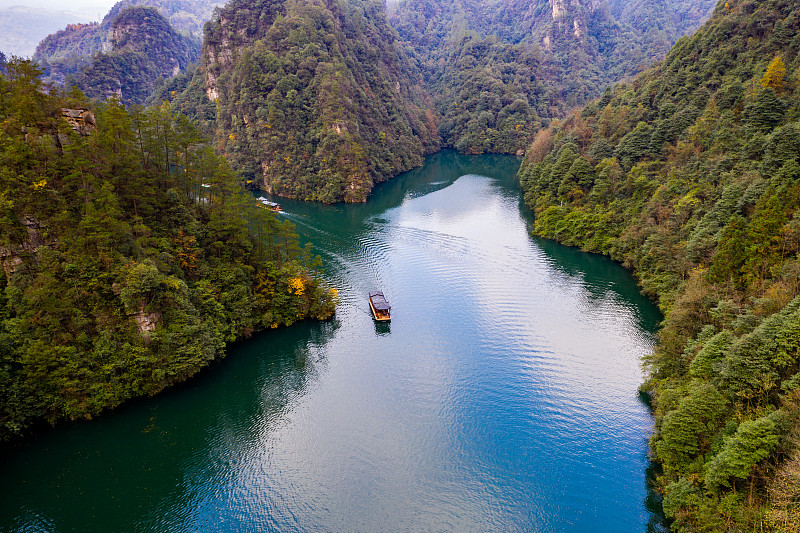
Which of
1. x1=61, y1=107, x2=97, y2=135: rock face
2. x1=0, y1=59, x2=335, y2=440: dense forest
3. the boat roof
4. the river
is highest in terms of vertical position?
x1=61, y1=107, x2=97, y2=135: rock face

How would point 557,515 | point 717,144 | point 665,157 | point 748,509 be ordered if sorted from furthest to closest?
point 665,157 → point 717,144 → point 557,515 → point 748,509

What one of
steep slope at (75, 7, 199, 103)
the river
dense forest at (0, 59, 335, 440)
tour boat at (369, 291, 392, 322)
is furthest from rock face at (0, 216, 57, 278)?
steep slope at (75, 7, 199, 103)

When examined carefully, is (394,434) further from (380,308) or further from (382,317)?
(380,308)

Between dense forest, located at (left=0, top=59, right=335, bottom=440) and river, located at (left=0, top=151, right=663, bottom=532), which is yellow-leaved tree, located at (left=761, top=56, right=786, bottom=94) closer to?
river, located at (left=0, top=151, right=663, bottom=532)

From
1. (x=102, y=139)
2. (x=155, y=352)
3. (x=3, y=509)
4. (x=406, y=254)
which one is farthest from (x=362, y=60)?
(x=3, y=509)

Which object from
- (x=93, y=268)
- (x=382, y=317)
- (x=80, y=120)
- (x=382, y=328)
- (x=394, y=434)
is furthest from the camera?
(x=382, y=317)

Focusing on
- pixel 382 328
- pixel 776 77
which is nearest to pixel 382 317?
pixel 382 328

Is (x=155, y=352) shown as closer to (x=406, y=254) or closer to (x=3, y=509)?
(x=3, y=509)
